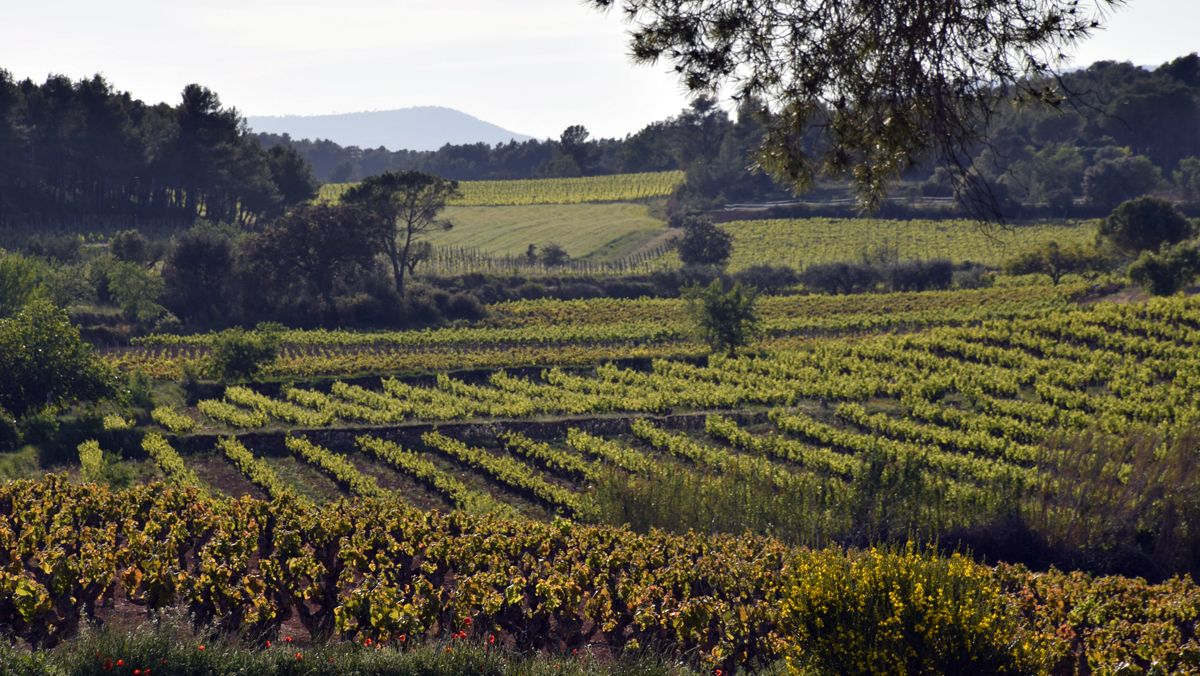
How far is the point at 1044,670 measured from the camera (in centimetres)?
1263

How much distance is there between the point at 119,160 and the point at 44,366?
51.0 metres

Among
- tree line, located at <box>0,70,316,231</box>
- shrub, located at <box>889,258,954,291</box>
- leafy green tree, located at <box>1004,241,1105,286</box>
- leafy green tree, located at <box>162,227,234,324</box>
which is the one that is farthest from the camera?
tree line, located at <box>0,70,316,231</box>

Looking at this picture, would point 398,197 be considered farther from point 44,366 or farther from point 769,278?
point 44,366

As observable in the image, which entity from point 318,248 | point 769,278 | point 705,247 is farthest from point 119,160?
point 769,278

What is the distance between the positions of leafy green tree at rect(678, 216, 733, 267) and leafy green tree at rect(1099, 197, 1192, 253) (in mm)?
26000

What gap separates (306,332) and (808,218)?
53.8 metres

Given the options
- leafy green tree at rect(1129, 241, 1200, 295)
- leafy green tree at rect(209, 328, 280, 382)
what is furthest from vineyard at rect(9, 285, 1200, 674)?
leafy green tree at rect(1129, 241, 1200, 295)

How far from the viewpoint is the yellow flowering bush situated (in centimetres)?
1220

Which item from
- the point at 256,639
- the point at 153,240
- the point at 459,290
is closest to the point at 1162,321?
the point at 459,290

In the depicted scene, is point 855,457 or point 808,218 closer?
point 855,457

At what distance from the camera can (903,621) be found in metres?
12.3

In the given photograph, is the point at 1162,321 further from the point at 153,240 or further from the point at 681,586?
the point at 153,240

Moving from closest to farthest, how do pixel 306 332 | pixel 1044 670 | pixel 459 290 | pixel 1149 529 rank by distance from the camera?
pixel 1044 670 → pixel 1149 529 → pixel 306 332 → pixel 459 290

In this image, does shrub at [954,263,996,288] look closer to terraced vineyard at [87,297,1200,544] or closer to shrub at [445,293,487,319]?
terraced vineyard at [87,297,1200,544]
